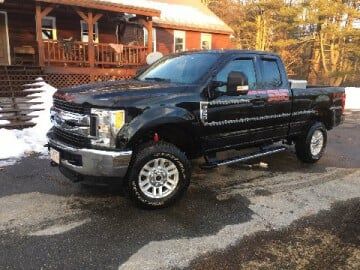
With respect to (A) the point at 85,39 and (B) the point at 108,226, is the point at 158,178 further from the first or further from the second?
(A) the point at 85,39

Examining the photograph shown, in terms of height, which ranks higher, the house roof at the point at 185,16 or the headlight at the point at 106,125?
the house roof at the point at 185,16

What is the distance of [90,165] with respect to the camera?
4414 mm

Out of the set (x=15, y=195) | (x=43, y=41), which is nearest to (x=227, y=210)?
(x=15, y=195)

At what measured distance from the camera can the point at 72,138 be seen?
4.73 m

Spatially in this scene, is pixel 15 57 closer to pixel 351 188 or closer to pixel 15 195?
pixel 15 195

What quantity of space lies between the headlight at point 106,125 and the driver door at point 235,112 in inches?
50.2

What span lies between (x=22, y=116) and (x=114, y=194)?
216 inches

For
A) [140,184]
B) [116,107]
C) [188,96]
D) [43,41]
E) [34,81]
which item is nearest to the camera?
[116,107]

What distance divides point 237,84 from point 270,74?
1.22 m

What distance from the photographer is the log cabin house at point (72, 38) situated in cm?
1469

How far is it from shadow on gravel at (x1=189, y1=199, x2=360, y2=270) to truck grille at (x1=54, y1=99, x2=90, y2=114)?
7.12ft

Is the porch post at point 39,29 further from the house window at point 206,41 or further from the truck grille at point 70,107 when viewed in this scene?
the house window at point 206,41

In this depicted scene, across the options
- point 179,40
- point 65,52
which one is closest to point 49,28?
point 65,52

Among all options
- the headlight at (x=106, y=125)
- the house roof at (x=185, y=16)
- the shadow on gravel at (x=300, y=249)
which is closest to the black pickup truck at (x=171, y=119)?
the headlight at (x=106, y=125)
